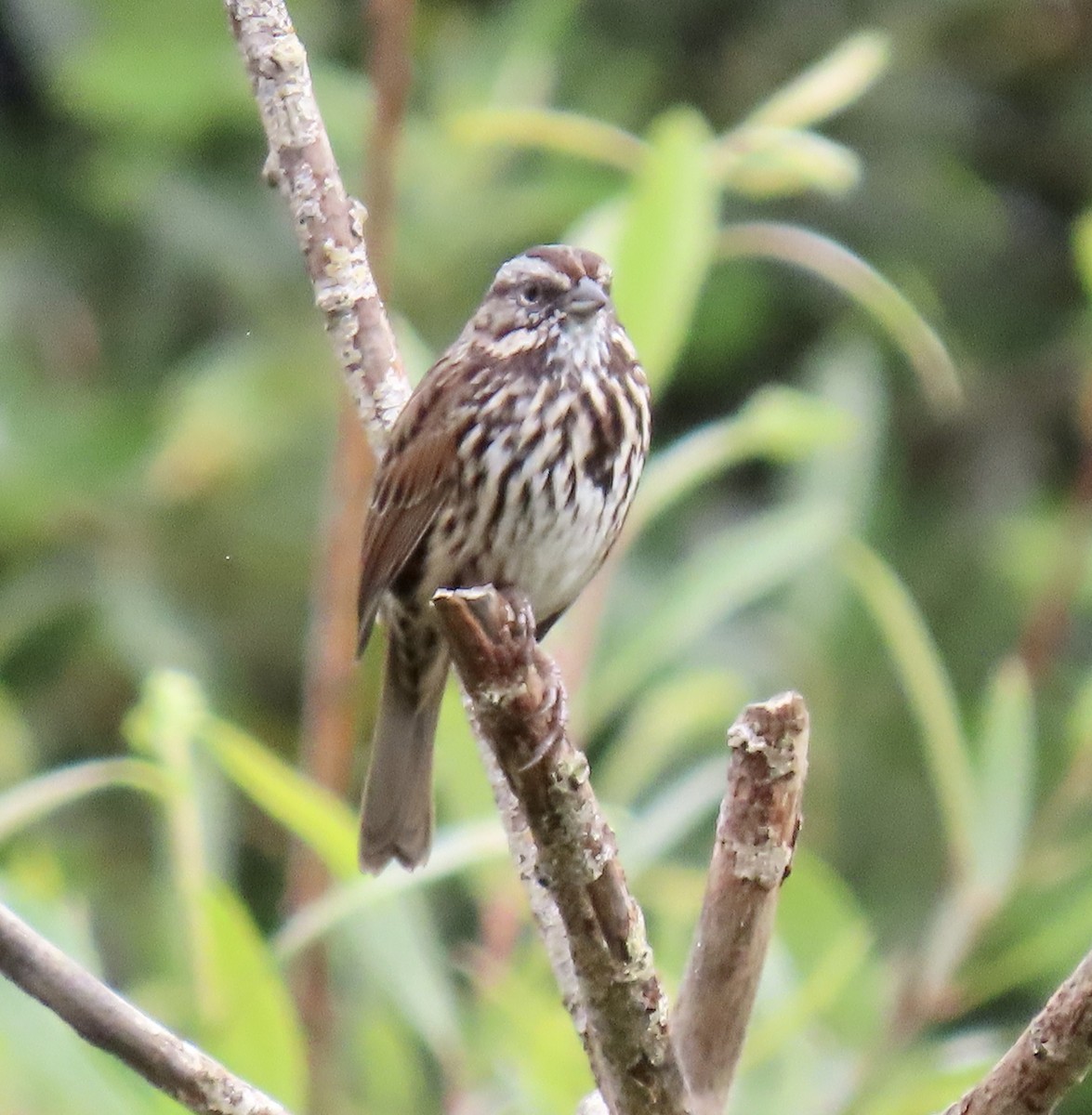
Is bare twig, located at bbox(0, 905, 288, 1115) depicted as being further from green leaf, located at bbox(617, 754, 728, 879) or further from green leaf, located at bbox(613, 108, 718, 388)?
green leaf, located at bbox(613, 108, 718, 388)

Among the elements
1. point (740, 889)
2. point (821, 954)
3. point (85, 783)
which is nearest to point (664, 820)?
point (821, 954)

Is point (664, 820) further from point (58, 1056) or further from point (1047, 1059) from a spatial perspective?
point (1047, 1059)

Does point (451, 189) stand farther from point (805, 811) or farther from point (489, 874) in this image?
point (489, 874)

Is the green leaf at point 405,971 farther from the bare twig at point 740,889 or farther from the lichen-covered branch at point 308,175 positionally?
the bare twig at point 740,889

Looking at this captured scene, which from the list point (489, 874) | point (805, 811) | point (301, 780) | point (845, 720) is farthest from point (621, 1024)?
point (845, 720)

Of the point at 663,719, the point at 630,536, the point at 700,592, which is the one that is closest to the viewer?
the point at 630,536

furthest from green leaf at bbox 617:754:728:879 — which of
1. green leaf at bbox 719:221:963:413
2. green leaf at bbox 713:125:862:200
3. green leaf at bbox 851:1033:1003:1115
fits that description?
green leaf at bbox 713:125:862:200

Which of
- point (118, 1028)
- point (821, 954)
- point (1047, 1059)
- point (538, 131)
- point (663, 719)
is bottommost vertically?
point (1047, 1059)
